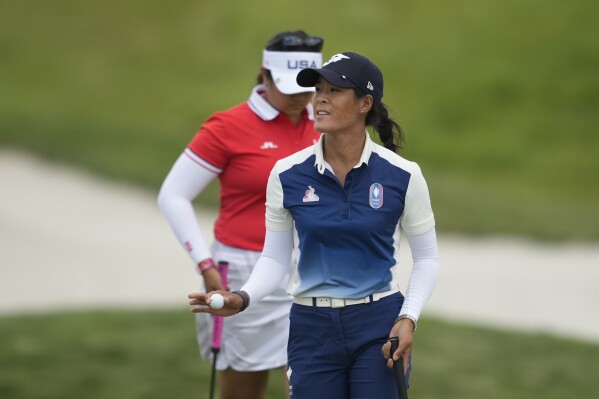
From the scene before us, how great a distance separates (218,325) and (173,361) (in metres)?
2.50

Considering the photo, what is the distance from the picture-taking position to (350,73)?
4.45 meters

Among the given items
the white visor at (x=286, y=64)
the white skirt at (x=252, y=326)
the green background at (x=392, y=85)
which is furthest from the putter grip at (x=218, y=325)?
the green background at (x=392, y=85)

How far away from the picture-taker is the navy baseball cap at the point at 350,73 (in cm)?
443

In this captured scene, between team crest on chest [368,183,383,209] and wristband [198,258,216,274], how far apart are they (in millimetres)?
1352

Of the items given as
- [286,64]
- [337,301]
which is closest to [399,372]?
[337,301]

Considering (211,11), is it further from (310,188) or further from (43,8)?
(310,188)

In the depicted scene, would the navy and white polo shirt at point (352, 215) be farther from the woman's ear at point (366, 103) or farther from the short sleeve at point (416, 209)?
the woman's ear at point (366, 103)

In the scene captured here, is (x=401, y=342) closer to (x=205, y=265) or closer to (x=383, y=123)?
(x=383, y=123)

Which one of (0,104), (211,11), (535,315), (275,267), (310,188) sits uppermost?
(211,11)

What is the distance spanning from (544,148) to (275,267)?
12834 millimetres

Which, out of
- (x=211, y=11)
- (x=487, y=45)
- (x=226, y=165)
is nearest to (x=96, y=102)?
(x=211, y=11)

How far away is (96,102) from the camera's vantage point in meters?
18.3

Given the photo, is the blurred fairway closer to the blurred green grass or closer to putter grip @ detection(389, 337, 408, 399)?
the blurred green grass

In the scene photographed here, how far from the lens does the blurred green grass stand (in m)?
7.58
